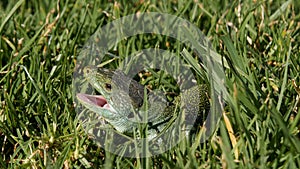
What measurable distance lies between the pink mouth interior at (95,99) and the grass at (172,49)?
10cm

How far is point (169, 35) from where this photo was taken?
12.2 ft

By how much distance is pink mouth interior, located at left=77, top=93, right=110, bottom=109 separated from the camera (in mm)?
2773

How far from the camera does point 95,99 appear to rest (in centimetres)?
283

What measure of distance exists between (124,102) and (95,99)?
163 millimetres

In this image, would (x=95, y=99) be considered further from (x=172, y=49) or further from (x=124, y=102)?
(x=172, y=49)

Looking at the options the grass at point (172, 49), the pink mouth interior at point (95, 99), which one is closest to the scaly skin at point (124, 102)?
the pink mouth interior at point (95, 99)

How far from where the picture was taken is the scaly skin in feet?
8.94

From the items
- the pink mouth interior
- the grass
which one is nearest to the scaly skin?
the pink mouth interior

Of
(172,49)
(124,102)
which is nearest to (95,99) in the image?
(124,102)

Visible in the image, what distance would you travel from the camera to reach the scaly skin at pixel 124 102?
2725 mm

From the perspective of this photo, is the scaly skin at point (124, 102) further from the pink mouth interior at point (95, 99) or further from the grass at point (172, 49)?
the grass at point (172, 49)

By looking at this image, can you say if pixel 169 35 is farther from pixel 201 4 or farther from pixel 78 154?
pixel 78 154

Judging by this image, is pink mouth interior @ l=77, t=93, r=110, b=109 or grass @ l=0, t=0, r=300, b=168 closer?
grass @ l=0, t=0, r=300, b=168

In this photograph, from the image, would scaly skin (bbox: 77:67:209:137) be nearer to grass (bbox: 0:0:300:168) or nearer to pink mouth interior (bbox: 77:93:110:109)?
pink mouth interior (bbox: 77:93:110:109)
